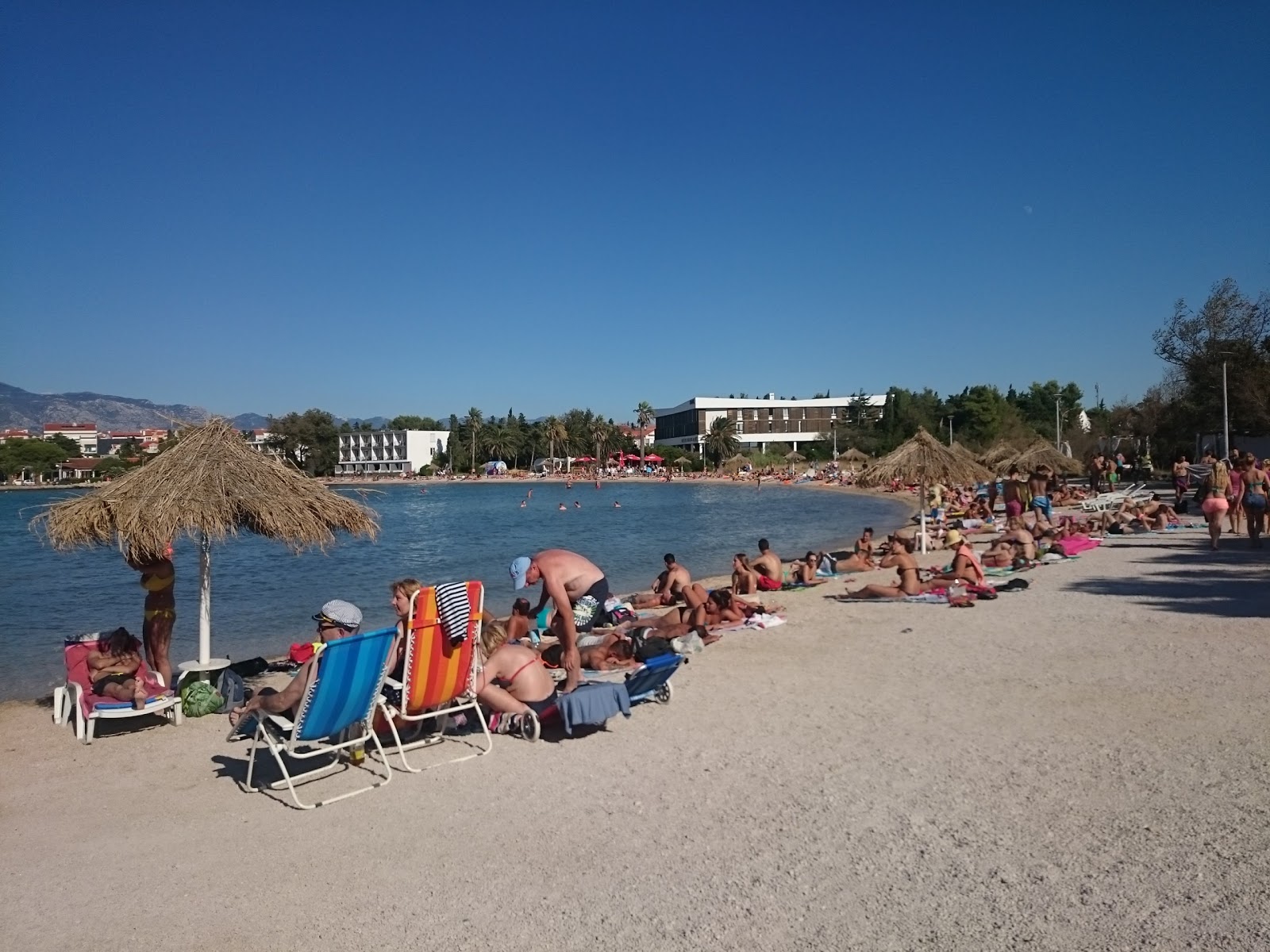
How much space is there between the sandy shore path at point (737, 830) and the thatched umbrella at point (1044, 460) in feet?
94.7

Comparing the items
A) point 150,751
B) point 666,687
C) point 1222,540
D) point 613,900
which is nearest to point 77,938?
point 613,900

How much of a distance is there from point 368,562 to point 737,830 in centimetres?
2357

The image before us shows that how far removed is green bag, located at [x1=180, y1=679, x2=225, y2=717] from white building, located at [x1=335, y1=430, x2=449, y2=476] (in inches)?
4476

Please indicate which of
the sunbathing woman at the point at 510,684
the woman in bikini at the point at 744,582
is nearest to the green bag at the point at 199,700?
the sunbathing woman at the point at 510,684

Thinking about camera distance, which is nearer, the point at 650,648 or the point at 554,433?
the point at 650,648

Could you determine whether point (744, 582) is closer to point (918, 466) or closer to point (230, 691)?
point (230, 691)

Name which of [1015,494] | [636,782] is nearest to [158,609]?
[636,782]

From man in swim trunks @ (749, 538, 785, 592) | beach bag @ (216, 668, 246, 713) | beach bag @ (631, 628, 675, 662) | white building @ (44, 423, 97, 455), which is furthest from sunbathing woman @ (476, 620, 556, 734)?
white building @ (44, 423, 97, 455)

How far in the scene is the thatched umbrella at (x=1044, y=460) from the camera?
113 feet

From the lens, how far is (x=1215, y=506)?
46.6 ft

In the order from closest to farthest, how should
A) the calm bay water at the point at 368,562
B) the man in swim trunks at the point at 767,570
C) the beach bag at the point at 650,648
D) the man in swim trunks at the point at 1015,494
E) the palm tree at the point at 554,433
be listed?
the beach bag at the point at 650,648 → the man in swim trunks at the point at 767,570 → the calm bay water at the point at 368,562 → the man in swim trunks at the point at 1015,494 → the palm tree at the point at 554,433

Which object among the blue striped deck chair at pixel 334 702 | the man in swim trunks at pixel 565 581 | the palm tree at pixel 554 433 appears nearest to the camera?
the blue striped deck chair at pixel 334 702

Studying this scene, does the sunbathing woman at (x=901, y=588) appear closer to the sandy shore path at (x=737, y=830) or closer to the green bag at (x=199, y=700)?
the sandy shore path at (x=737, y=830)

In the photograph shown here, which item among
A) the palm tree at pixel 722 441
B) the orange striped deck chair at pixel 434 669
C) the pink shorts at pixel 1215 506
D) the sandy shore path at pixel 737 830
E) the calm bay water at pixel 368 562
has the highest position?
the palm tree at pixel 722 441
